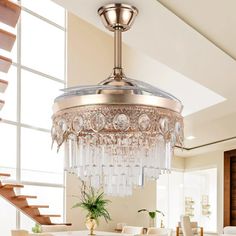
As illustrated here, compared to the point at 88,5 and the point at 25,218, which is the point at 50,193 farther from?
the point at 88,5

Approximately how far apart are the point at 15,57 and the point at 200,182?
8089 millimetres

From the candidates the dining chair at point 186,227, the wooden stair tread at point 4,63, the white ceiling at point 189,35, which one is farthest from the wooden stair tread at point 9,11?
the dining chair at point 186,227

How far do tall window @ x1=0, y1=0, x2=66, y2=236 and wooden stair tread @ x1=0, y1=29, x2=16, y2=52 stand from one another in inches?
105

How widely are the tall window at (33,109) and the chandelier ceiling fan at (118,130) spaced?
5302mm

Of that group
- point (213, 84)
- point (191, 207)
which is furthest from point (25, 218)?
point (191, 207)

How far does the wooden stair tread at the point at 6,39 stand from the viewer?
4.49 m

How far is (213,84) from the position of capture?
5.21 meters

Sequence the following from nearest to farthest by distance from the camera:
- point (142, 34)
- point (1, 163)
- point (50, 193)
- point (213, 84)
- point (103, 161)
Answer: point (103, 161)
point (142, 34)
point (213, 84)
point (1, 163)
point (50, 193)

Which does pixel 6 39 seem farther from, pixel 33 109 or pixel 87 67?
pixel 87 67

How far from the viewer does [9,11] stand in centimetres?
410

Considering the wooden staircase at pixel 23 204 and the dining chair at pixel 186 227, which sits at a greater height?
the wooden staircase at pixel 23 204

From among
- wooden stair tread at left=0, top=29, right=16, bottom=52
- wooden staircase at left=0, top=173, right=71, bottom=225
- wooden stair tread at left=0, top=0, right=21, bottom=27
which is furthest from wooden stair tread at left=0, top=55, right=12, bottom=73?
wooden staircase at left=0, top=173, right=71, bottom=225

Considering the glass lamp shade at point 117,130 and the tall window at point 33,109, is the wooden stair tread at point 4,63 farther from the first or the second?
the glass lamp shade at point 117,130

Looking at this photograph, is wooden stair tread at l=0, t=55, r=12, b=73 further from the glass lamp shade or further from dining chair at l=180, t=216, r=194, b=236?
dining chair at l=180, t=216, r=194, b=236
